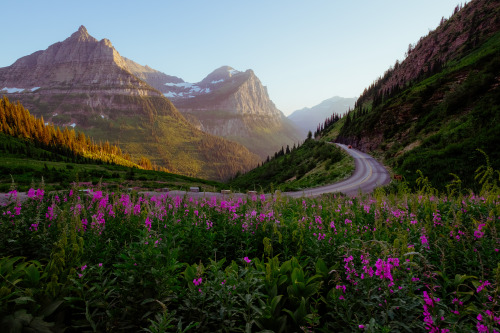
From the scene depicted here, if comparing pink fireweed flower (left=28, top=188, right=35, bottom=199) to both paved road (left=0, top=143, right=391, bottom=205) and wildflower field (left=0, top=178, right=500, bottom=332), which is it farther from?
paved road (left=0, top=143, right=391, bottom=205)

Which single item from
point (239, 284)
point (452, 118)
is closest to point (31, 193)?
point (239, 284)

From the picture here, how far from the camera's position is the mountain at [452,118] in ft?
82.4

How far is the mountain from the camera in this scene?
25125 millimetres

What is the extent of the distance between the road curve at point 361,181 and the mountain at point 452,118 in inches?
103

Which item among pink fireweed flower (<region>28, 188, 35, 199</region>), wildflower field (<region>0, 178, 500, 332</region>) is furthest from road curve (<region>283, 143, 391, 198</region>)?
pink fireweed flower (<region>28, 188, 35, 199</region>)

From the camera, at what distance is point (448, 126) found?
3469 cm

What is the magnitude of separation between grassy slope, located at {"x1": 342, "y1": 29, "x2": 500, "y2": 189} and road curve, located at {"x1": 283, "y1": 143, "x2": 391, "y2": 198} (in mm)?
2656

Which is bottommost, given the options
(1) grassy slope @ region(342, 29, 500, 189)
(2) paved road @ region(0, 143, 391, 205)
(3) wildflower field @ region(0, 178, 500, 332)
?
(2) paved road @ region(0, 143, 391, 205)

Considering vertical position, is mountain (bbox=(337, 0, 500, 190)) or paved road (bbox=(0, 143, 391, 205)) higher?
mountain (bbox=(337, 0, 500, 190))

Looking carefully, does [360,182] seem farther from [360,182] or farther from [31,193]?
[31,193]

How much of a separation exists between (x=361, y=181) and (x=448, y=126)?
582 inches

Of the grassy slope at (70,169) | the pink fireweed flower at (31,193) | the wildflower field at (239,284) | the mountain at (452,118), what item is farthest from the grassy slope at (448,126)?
the grassy slope at (70,169)

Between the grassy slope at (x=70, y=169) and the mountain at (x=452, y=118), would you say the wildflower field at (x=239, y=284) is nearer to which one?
the mountain at (x=452, y=118)

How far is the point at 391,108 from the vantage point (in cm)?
5988
